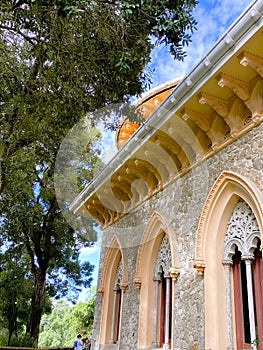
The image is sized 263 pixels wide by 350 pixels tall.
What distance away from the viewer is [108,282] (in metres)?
7.68

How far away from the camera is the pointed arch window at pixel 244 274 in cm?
374

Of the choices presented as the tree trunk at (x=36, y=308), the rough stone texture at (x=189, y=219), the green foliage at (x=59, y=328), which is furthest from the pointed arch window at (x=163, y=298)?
the green foliage at (x=59, y=328)

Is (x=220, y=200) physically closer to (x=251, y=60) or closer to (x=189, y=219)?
(x=189, y=219)

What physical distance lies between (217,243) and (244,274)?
47cm

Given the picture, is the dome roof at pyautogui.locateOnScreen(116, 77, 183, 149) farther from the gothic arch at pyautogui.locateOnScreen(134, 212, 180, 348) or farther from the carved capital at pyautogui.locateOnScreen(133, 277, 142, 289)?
the carved capital at pyautogui.locateOnScreen(133, 277, 142, 289)

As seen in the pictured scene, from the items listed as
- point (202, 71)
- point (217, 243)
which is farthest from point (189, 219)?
point (202, 71)

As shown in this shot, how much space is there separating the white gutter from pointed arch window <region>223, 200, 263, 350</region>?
1470 millimetres

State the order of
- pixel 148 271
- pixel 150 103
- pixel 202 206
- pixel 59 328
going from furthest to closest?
pixel 59 328
pixel 150 103
pixel 148 271
pixel 202 206

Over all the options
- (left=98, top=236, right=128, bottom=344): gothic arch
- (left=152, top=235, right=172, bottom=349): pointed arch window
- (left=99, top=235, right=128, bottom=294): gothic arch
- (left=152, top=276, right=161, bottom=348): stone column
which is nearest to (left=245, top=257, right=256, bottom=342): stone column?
(left=152, top=235, right=172, bottom=349): pointed arch window

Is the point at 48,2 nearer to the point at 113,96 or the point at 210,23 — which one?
the point at 113,96

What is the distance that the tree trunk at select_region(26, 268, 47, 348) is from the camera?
40.9 ft

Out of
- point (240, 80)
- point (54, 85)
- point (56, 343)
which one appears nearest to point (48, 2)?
point (54, 85)

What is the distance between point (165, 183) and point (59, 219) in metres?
9.42

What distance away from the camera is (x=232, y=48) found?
361 cm
